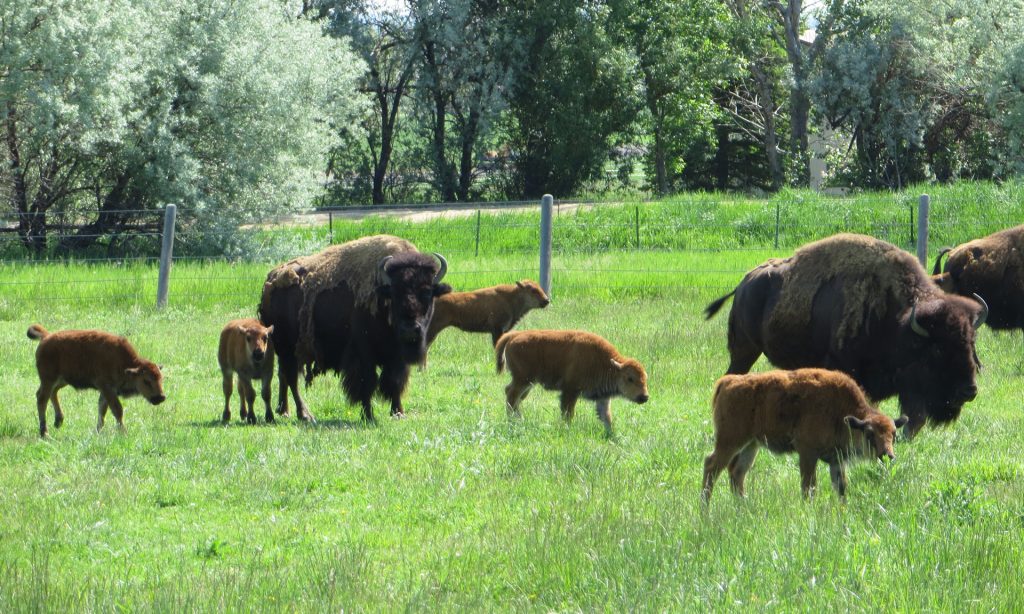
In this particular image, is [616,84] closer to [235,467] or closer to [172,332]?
[172,332]

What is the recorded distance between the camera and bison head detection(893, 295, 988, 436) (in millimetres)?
10250

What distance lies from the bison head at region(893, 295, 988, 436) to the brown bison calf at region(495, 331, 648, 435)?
7.53 feet

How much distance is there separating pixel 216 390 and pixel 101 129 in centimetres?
1495

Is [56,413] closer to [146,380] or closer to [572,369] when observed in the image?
[146,380]

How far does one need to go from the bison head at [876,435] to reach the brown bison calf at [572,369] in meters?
3.28

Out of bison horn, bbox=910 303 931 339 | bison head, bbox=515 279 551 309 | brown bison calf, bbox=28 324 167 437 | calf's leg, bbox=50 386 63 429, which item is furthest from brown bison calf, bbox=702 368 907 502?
bison head, bbox=515 279 551 309

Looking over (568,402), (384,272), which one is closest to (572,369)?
(568,402)

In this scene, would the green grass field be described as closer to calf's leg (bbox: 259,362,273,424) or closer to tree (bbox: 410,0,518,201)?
calf's leg (bbox: 259,362,273,424)

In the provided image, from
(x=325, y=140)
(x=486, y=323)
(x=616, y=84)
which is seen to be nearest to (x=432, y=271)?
(x=486, y=323)

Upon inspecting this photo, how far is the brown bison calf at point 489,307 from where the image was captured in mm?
17203

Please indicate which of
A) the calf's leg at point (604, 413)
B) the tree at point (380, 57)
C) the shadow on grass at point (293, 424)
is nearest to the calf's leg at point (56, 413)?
the shadow on grass at point (293, 424)

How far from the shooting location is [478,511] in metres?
8.10

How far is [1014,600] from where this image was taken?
5.64 meters

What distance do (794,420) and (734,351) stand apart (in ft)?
14.1
